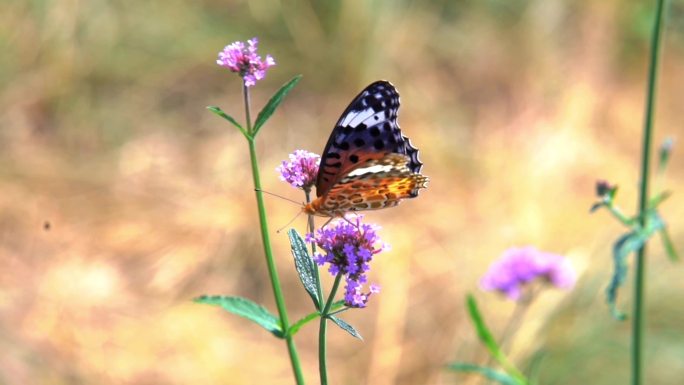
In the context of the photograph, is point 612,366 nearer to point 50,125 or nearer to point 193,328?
point 193,328

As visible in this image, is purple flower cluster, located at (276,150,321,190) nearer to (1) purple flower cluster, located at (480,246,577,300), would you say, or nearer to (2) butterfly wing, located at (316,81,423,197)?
(2) butterfly wing, located at (316,81,423,197)

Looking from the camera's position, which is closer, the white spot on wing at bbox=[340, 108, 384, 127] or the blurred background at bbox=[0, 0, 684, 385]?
the white spot on wing at bbox=[340, 108, 384, 127]

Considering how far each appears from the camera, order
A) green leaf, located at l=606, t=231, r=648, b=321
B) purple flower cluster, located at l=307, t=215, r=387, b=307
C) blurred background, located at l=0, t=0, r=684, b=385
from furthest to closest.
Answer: blurred background, located at l=0, t=0, r=684, b=385, green leaf, located at l=606, t=231, r=648, b=321, purple flower cluster, located at l=307, t=215, r=387, b=307

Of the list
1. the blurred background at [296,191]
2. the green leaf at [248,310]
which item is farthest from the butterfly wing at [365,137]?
the blurred background at [296,191]

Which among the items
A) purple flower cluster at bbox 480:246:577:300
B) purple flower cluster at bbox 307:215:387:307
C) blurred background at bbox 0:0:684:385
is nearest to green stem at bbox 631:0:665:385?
purple flower cluster at bbox 480:246:577:300

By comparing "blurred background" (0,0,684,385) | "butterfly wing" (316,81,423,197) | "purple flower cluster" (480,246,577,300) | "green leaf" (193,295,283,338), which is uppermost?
"blurred background" (0,0,684,385)

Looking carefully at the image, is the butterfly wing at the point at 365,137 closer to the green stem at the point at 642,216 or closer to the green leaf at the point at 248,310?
the green leaf at the point at 248,310
